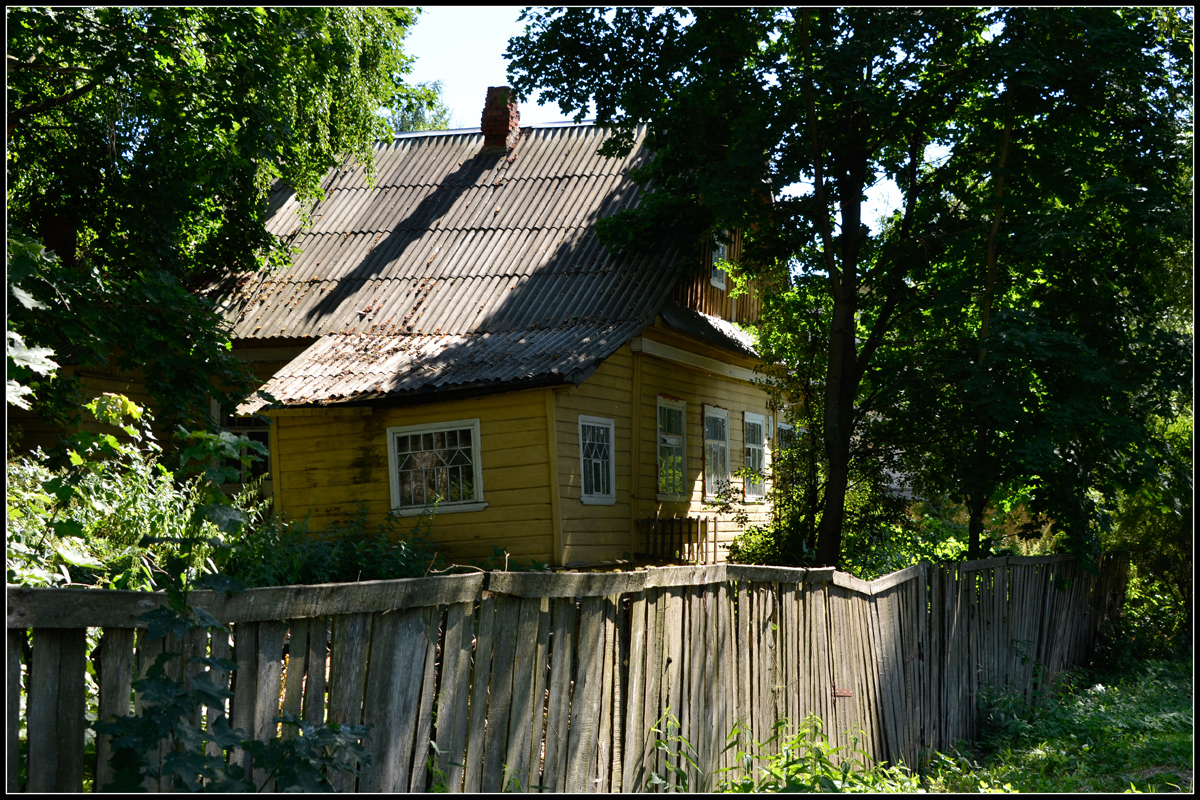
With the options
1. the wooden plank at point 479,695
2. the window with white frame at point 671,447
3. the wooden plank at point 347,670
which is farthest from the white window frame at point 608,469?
the wooden plank at point 347,670

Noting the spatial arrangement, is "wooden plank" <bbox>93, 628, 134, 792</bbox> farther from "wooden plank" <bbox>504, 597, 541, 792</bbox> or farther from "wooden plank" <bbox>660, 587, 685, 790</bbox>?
"wooden plank" <bbox>660, 587, 685, 790</bbox>

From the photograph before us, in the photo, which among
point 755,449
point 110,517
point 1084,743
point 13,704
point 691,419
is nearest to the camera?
point 13,704

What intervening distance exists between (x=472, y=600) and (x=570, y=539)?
28.4ft

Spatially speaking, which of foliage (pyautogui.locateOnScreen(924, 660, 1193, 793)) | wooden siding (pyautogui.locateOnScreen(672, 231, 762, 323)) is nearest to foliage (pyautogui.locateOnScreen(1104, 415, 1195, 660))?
foliage (pyautogui.locateOnScreen(924, 660, 1193, 793))

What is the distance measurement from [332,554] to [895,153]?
909cm

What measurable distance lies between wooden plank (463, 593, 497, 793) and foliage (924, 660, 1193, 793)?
3891mm

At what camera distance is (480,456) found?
41.1ft

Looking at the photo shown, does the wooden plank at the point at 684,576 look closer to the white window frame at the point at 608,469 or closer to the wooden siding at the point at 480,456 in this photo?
the wooden siding at the point at 480,456

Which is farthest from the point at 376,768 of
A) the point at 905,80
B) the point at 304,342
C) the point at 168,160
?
the point at 304,342

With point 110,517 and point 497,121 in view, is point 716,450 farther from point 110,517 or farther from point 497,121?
point 110,517

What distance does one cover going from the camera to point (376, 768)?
322 centimetres

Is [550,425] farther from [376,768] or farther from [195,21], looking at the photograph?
[376,768]

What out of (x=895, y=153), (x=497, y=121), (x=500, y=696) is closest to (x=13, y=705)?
(x=500, y=696)

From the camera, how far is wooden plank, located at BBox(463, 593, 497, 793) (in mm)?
3623
